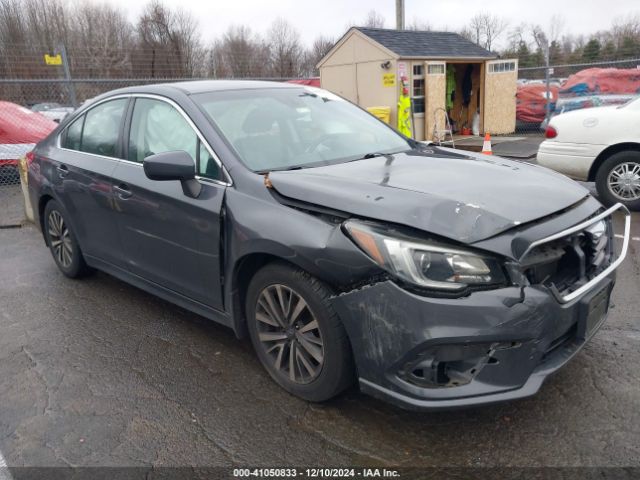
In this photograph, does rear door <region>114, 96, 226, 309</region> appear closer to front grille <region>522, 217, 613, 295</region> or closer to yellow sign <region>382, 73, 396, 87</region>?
front grille <region>522, 217, 613, 295</region>

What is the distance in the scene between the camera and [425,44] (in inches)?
590

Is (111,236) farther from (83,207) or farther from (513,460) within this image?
(513,460)

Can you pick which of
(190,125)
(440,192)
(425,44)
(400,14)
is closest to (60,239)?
(190,125)

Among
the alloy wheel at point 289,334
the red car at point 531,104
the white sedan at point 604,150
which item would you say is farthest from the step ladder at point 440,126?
the alloy wheel at point 289,334

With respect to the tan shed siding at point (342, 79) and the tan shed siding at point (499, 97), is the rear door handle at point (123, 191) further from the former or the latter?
the tan shed siding at point (499, 97)

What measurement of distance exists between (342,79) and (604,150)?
360 inches

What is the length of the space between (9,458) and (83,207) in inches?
85.5

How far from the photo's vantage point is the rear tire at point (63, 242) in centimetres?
470

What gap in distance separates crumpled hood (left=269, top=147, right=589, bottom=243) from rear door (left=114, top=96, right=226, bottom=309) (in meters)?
0.50

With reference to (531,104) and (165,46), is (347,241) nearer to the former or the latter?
(531,104)

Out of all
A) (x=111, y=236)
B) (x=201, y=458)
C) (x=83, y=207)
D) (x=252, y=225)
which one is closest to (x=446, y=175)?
(x=252, y=225)

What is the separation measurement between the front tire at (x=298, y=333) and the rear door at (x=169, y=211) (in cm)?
38

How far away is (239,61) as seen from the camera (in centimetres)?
1756

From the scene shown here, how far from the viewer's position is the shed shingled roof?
13752 mm
